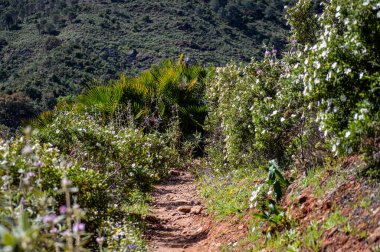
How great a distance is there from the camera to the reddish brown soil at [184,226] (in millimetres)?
5754

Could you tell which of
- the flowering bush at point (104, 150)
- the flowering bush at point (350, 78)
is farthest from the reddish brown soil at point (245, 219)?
the flowering bush at point (104, 150)

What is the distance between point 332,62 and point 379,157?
0.89 meters

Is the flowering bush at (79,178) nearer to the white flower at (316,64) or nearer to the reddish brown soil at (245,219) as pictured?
the reddish brown soil at (245,219)

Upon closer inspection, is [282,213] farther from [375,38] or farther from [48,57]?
[48,57]

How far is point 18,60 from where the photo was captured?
119 feet

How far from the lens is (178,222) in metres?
7.16

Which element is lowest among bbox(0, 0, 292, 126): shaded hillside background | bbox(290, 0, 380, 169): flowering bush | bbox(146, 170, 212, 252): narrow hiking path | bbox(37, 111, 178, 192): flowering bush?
bbox(0, 0, 292, 126): shaded hillside background

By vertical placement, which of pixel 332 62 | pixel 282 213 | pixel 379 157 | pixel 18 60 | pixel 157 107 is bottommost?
pixel 18 60

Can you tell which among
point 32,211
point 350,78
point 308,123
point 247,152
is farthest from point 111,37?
point 32,211

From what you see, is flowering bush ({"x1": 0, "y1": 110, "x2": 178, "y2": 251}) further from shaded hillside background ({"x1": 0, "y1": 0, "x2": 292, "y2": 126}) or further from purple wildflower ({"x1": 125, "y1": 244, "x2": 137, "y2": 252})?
shaded hillside background ({"x1": 0, "y1": 0, "x2": 292, "y2": 126})

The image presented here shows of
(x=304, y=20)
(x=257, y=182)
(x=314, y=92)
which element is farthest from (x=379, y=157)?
(x=304, y=20)

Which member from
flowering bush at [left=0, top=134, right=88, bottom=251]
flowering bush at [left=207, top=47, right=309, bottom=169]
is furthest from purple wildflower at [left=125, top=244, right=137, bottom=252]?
flowering bush at [left=207, top=47, right=309, bottom=169]

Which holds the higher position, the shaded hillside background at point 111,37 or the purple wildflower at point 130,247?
the purple wildflower at point 130,247

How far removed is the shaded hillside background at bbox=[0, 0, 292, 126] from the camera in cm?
3334
